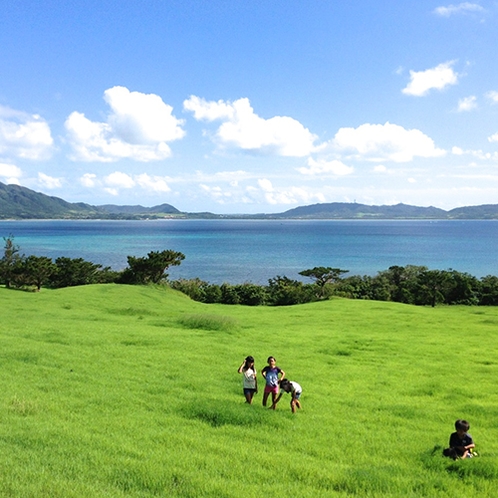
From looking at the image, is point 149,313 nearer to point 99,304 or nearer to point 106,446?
point 99,304

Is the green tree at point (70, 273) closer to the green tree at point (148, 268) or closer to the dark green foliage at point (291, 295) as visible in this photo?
the green tree at point (148, 268)

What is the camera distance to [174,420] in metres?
12.9

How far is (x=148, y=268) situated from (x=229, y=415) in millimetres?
54435

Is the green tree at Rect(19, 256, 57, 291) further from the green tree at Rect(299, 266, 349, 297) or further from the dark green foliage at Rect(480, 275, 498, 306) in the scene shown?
the dark green foliage at Rect(480, 275, 498, 306)

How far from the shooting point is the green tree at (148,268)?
65625 mm

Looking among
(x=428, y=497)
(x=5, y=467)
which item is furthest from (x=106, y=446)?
(x=428, y=497)

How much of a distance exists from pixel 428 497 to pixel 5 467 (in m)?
8.58

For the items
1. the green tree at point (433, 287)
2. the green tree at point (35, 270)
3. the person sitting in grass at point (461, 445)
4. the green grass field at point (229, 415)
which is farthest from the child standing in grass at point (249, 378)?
the green tree at point (433, 287)

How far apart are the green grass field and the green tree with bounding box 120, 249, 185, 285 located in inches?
1366

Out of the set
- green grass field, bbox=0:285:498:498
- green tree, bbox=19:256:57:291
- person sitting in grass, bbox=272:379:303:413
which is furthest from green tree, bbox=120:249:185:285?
person sitting in grass, bbox=272:379:303:413

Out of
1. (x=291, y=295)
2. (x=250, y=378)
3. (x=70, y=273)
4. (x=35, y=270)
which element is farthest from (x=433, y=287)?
(x=250, y=378)

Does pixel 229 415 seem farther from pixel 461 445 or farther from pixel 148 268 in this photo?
pixel 148 268

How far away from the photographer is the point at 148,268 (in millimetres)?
65812

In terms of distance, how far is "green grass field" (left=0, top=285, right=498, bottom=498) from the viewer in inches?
363
